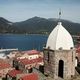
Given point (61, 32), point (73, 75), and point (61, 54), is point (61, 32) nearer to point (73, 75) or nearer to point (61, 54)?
point (61, 54)

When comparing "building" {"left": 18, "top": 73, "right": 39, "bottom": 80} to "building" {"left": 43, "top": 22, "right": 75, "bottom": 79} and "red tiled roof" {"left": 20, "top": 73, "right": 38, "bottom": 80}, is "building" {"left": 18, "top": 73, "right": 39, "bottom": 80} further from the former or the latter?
"building" {"left": 43, "top": 22, "right": 75, "bottom": 79}

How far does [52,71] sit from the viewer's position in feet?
65.0

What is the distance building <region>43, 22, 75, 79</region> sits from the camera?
19531 mm

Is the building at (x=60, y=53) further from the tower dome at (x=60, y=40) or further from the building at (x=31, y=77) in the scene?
the building at (x=31, y=77)

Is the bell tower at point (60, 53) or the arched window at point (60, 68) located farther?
the arched window at point (60, 68)

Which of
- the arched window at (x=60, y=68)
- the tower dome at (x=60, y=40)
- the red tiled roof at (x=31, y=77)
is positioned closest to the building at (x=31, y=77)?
the red tiled roof at (x=31, y=77)

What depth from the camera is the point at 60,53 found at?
64.0ft

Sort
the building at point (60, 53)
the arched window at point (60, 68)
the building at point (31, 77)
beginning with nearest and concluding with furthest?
1. the building at point (60, 53)
2. the arched window at point (60, 68)
3. the building at point (31, 77)

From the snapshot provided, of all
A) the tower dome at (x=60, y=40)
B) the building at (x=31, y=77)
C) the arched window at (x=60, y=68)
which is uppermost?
the tower dome at (x=60, y=40)

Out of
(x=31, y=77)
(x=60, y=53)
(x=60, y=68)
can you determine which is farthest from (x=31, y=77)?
(x=60, y=53)

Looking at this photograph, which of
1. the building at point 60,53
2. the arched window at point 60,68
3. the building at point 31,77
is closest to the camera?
the building at point 60,53

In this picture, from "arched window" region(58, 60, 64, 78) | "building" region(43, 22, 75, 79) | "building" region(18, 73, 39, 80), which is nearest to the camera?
"building" region(43, 22, 75, 79)

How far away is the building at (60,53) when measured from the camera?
64.1 feet

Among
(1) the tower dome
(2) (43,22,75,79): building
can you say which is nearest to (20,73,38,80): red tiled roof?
(2) (43,22,75,79): building
